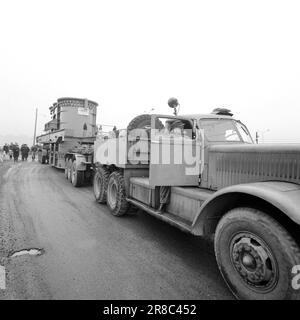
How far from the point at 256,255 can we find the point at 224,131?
231cm

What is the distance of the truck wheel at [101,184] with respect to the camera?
6196 millimetres

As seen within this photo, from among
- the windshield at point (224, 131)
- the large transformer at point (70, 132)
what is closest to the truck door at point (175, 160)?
the windshield at point (224, 131)

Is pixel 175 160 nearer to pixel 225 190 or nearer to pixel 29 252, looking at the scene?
pixel 225 190

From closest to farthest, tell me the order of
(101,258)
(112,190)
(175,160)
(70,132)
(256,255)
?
(256,255) → (101,258) → (175,160) → (112,190) → (70,132)

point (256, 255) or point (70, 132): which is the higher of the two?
point (70, 132)

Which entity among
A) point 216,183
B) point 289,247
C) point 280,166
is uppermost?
point 280,166

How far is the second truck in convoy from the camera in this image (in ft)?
6.77

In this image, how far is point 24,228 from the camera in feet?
13.8

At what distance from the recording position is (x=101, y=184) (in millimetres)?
6359

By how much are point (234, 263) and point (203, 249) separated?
138 cm

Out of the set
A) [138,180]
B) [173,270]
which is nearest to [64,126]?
→ [138,180]

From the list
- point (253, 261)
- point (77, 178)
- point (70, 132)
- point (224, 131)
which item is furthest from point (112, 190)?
point (70, 132)

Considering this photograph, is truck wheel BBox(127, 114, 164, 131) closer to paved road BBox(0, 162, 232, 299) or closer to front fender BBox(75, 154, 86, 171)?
paved road BBox(0, 162, 232, 299)
